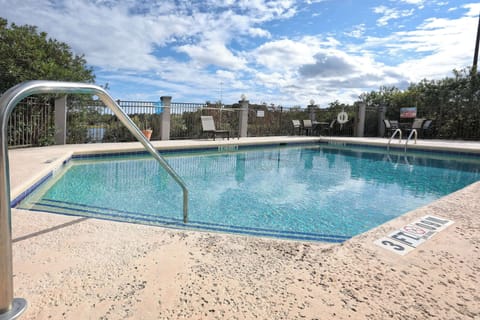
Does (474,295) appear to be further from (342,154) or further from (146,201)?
(342,154)

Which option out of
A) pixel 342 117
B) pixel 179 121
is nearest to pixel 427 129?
pixel 342 117

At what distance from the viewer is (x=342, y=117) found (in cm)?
1669

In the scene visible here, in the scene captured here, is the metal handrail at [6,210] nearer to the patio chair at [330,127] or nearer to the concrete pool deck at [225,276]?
the concrete pool deck at [225,276]

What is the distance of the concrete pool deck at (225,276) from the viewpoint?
1.40 metres

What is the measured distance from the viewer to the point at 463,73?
49.5ft

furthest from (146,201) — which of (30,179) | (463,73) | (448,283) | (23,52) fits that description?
(463,73)

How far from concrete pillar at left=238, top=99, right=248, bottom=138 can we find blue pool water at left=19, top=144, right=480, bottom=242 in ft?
17.7

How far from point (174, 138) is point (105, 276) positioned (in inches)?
424

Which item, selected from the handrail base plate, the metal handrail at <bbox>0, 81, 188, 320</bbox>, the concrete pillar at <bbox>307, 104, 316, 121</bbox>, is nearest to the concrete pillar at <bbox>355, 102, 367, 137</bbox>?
the concrete pillar at <bbox>307, 104, 316, 121</bbox>

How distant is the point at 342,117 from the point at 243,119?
6375 millimetres

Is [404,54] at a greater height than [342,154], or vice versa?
[404,54]

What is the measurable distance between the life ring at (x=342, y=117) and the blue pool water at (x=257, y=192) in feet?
25.1

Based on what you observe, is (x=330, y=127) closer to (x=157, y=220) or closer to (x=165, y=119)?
(x=165, y=119)

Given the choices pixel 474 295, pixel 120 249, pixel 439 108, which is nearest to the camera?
pixel 474 295
